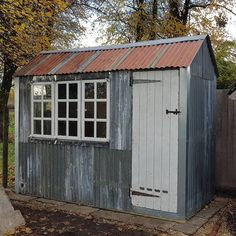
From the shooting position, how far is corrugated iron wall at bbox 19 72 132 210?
22.8 ft

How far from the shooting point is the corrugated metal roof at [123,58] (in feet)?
21.4

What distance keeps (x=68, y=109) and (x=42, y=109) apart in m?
0.76

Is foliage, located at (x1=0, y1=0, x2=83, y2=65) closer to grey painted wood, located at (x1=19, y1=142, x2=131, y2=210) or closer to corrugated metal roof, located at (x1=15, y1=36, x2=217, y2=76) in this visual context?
corrugated metal roof, located at (x1=15, y1=36, x2=217, y2=76)

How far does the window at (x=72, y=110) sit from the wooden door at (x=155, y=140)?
0.72 m

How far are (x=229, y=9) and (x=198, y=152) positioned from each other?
12493 millimetres

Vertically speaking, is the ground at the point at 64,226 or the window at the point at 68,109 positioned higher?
the window at the point at 68,109

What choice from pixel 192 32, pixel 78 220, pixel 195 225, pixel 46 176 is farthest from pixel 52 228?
pixel 192 32

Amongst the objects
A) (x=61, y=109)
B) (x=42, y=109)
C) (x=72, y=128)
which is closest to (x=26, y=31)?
(x=42, y=109)

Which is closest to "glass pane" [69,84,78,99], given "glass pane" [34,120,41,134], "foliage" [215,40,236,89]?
"glass pane" [34,120,41,134]

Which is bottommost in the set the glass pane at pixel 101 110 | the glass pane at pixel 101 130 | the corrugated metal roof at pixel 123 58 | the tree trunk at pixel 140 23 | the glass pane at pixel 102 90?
the glass pane at pixel 101 130

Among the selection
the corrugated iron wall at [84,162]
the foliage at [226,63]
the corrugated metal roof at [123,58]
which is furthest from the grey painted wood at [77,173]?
the foliage at [226,63]

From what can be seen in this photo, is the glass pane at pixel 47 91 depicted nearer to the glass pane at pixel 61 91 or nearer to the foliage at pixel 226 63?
the glass pane at pixel 61 91

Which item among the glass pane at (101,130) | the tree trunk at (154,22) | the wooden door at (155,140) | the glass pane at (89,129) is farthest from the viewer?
the tree trunk at (154,22)

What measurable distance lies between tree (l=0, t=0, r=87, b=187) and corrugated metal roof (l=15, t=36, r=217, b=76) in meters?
1.42
